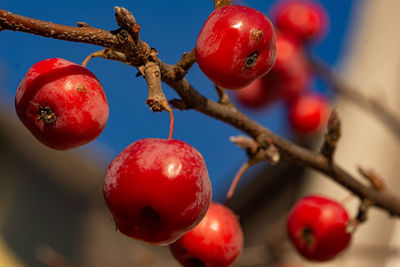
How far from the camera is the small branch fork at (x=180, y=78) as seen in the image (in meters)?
0.89

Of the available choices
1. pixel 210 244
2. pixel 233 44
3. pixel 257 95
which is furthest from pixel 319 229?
pixel 257 95

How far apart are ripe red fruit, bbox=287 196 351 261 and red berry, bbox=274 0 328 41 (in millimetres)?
1133

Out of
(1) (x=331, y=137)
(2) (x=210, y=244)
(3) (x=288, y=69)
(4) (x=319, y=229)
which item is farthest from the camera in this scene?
(3) (x=288, y=69)

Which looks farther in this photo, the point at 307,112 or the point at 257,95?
the point at 307,112

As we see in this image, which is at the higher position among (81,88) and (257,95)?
(81,88)

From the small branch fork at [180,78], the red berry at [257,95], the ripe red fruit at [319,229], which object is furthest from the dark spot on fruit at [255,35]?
the red berry at [257,95]

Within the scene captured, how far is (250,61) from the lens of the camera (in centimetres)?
107

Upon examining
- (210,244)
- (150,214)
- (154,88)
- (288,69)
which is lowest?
(210,244)

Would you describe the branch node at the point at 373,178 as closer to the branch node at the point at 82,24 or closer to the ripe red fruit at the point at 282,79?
the ripe red fruit at the point at 282,79

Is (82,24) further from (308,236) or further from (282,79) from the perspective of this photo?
(282,79)

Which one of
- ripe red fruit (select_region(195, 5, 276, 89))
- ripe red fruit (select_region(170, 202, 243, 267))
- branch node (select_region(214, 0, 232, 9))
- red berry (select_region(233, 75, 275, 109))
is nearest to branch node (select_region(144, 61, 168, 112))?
ripe red fruit (select_region(195, 5, 276, 89))

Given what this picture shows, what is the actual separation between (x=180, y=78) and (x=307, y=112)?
1949 mm

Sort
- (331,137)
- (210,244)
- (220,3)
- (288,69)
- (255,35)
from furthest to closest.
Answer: (288,69)
(331,137)
(210,244)
(220,3)
(255,35)

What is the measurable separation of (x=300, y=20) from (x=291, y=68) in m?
0.31
